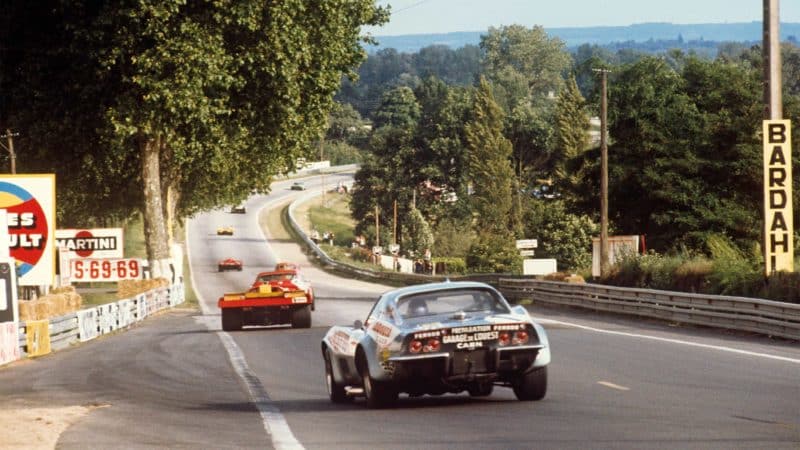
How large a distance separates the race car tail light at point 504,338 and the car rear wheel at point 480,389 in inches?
21.4

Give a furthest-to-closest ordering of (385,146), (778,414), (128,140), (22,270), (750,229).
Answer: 1. (385,146)
2. (750,229)
3. (128,140)
4. (22,270)
5. (778,414)

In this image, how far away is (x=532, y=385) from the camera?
613 inches

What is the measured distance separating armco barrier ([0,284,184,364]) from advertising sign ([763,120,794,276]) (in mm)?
16077

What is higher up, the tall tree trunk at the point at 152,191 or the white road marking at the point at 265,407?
the tall tree trunk at the point at 152,191

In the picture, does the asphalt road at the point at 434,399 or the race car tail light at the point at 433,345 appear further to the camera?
the race car tail light at the point at 433,345

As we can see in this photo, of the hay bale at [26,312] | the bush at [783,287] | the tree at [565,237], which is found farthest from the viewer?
the tree at [565,237]

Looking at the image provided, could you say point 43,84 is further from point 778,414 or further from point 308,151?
point 778,414

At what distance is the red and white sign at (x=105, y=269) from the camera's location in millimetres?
59906

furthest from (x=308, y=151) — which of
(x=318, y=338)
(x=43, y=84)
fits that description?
(x=318, y=338)

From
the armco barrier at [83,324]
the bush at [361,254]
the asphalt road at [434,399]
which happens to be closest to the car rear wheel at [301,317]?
the asphalt road at [434,399]

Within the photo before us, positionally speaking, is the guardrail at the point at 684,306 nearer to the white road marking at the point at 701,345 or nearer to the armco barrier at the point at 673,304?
the armco barrier at the point at 673,304

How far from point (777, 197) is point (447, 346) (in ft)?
66.2

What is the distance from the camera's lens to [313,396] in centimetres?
1828

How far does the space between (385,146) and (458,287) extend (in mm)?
118676
